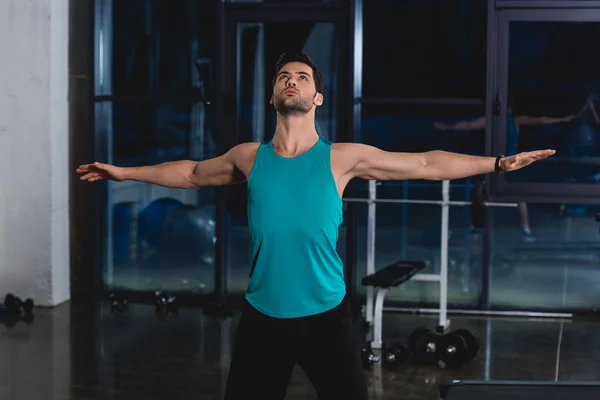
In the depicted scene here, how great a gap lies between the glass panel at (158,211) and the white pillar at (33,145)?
382mm

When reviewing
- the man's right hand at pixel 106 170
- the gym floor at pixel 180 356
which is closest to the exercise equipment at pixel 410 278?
the gym floor at pixel 180 356

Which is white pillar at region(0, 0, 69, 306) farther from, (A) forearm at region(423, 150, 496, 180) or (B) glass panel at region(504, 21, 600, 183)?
(A) forearm at region(423, 150, 496, 180)

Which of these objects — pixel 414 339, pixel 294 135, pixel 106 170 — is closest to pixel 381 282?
pixel 414 339

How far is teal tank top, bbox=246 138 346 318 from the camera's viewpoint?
8.49ft

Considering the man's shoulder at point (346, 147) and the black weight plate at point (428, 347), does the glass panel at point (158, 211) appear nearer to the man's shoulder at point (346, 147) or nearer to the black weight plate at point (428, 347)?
the black weight plate at point (428, 347)

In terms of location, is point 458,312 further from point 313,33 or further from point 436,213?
point 313,33

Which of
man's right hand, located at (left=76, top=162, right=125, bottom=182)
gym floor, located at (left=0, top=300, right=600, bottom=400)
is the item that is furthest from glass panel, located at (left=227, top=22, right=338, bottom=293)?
man's right hand, located at (left=76, top=162, right=125, bottom=182)

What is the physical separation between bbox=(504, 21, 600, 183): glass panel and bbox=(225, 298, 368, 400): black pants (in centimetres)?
366

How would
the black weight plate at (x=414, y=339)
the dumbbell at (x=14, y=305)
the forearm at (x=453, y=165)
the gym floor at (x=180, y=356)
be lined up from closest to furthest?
the forearm at (x=453, y=165) < the gym floor at (x=180, y=356) < the black weight plate at (x=414, y=339) < the dumbbell at (x=14, y=305)

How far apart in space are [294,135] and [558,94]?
3684 millimetres

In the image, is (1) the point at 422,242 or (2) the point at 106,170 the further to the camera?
(1) the point at 422,242

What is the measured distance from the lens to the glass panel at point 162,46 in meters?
6.27

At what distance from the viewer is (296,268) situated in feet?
8.50

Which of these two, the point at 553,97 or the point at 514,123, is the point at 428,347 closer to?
the point at 514,123
